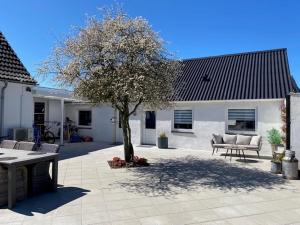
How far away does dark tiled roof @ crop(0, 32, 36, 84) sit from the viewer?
998 cm

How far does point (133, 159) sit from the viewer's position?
32.7 ft

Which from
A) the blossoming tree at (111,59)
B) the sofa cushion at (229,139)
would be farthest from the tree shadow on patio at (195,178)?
the blossoming tree at (111,59)

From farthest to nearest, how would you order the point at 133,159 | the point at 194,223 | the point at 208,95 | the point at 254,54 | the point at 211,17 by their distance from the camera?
the point at 254,54 → the point at 208,95 → the point at 211,17 → the point at 133,159 → the point at 194,223

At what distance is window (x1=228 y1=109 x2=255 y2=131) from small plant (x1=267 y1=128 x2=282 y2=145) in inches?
38.2

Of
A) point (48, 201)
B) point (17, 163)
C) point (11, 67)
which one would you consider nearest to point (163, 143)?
point (11, 67)

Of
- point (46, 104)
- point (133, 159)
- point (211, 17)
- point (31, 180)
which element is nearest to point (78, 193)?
point (31, 180)

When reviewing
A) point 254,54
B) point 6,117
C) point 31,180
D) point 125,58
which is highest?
point 254,54

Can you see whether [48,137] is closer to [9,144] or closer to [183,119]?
[183,119]

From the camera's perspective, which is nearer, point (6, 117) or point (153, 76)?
point (153, 76)

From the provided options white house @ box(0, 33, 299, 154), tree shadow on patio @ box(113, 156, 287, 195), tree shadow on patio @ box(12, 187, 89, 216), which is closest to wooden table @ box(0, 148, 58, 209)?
tree shadow on patio @ box(12, 187, 89, 216)

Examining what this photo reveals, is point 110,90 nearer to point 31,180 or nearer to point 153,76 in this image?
point 153,76

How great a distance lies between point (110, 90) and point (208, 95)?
268 inches

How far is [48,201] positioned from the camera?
5.66 metres

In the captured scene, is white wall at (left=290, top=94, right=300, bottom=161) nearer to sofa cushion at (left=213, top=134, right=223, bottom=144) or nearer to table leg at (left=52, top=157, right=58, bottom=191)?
sofa cushion at (left=213, top=134, right=223, bottom=144)
